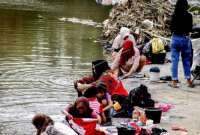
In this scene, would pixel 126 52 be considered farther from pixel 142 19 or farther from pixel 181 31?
pixel 142 19

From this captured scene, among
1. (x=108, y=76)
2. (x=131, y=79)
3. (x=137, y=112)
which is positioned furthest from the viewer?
(x=131, y=79)

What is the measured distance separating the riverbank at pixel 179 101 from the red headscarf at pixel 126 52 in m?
0.59

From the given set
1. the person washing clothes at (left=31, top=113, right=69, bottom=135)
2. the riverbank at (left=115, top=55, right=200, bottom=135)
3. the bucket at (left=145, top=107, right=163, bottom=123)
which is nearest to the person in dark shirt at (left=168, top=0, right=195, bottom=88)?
the riverbank at (left=115, top=55, right=200, bottom=135)

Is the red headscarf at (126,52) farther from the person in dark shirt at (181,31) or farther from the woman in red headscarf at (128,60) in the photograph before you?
the person in dark shirt at (181,31)

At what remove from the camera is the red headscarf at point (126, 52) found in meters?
10.9

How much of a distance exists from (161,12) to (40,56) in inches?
216

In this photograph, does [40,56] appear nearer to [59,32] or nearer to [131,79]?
[131,79]

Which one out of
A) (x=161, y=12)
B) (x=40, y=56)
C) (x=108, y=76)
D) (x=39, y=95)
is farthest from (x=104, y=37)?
(x=108, y=76)

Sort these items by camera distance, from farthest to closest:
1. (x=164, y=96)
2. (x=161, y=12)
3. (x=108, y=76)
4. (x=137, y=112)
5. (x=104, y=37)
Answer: (x=104, y=37) < (x=161, y=12) < (x=164, y=96) < (x=108, y=76) < (x=137, y=112)

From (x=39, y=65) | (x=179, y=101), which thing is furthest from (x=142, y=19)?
(x=179, y=101)

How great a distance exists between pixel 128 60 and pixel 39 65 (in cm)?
315

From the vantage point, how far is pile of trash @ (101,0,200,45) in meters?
16.6

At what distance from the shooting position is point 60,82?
35.4 feet

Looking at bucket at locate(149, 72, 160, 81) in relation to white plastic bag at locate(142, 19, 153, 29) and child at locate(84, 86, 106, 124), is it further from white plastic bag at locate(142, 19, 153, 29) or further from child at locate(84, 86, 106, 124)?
white plastic bag at locate(142, 19, 153, 29)
